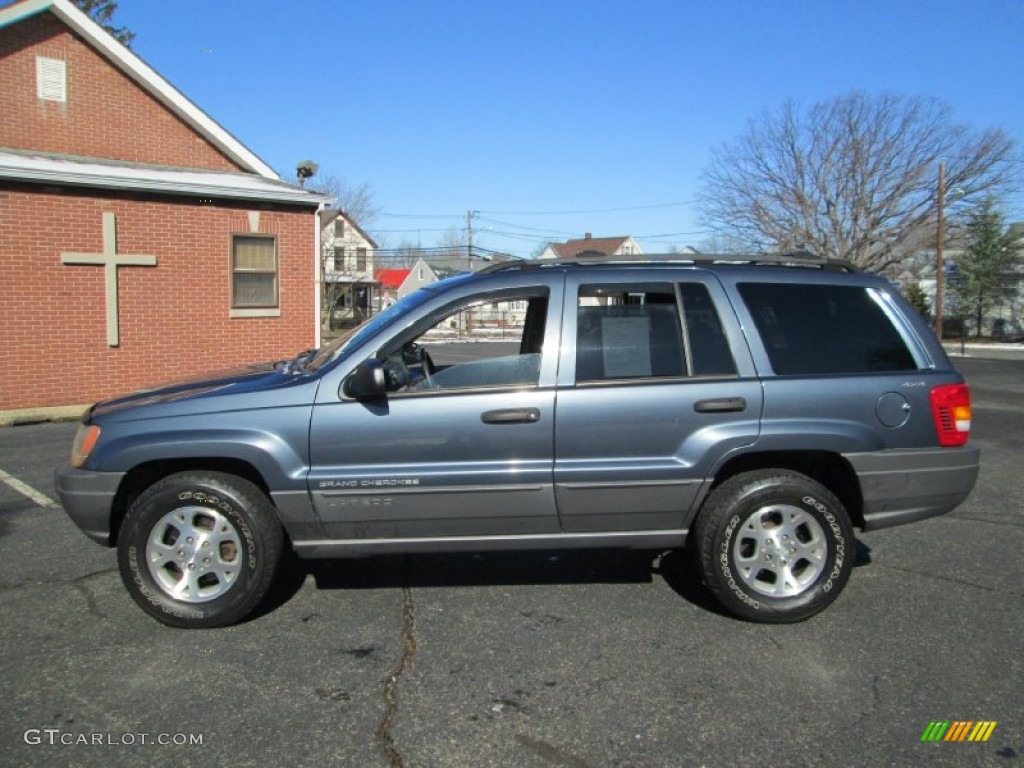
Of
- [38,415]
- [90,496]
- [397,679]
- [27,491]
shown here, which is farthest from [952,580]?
[38,415]

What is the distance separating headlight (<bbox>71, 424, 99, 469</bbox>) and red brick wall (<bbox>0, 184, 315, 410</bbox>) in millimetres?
7807

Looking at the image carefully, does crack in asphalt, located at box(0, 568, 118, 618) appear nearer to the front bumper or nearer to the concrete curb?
the front bumper

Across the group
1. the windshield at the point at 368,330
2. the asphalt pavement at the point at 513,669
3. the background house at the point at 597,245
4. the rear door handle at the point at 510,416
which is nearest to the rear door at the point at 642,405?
the rear door handle at the point at 510,416

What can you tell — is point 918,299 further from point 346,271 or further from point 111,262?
point 111,262

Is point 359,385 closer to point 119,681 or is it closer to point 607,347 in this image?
point 607,347

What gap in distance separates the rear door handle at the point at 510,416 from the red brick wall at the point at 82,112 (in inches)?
451

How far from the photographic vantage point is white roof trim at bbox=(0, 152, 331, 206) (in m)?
10.3

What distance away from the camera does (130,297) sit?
11188mm

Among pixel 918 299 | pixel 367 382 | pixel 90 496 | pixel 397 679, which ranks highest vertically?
pixel 918 299

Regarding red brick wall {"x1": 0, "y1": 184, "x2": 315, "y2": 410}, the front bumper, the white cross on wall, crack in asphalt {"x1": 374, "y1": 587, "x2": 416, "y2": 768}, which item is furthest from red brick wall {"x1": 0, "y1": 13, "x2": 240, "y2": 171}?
crack in asphalt {"x1": 374, "y1": 587, "x2": 416, "y2": 768}

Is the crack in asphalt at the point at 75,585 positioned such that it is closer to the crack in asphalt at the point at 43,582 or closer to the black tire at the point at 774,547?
the crack in asphalt at the point at 43,582

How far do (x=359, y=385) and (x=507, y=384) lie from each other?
0.73 meters

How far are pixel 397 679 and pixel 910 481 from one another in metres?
2.71

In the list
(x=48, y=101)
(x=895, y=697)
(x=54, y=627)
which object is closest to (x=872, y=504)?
(x=895, y=697)
